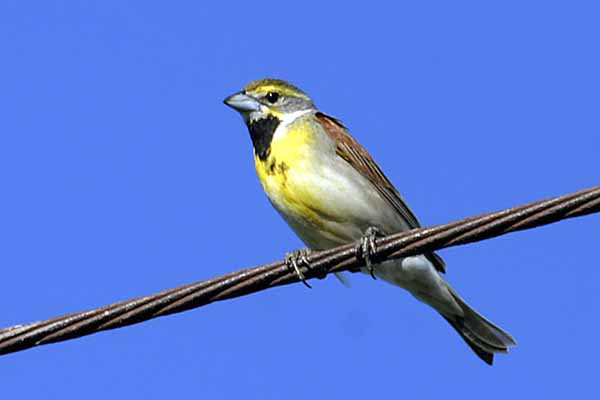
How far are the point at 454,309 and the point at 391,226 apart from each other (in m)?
1.00

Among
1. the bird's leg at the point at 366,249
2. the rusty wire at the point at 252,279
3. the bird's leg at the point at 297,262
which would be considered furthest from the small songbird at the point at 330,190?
the rusty wire at the point at 252,279

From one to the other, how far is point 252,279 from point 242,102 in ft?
10.8

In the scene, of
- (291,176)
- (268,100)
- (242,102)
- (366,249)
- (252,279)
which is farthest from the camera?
(268,100)

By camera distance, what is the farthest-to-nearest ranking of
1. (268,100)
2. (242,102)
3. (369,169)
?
(268,100), (242,102), (369,169)

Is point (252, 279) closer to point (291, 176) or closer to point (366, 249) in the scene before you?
point (366, 249)

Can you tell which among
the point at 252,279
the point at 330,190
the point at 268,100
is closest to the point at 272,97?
the point at 268,100

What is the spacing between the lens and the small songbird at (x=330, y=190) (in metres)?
8.45

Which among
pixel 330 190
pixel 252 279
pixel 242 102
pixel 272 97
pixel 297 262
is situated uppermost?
pixel 272 97

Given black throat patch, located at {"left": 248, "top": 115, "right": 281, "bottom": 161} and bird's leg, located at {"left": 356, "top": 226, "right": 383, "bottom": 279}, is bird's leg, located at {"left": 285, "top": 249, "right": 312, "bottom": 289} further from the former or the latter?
black throat patch, located at {"left": 248, "top": 115, "right": 281, "bottom": 161}

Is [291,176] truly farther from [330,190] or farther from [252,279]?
[252,279]

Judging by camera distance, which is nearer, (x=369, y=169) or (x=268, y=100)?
(x=369, y=169)

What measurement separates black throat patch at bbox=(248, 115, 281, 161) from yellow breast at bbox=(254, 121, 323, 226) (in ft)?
0.16

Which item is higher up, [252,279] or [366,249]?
[366,249]

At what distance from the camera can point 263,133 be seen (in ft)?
29.4
